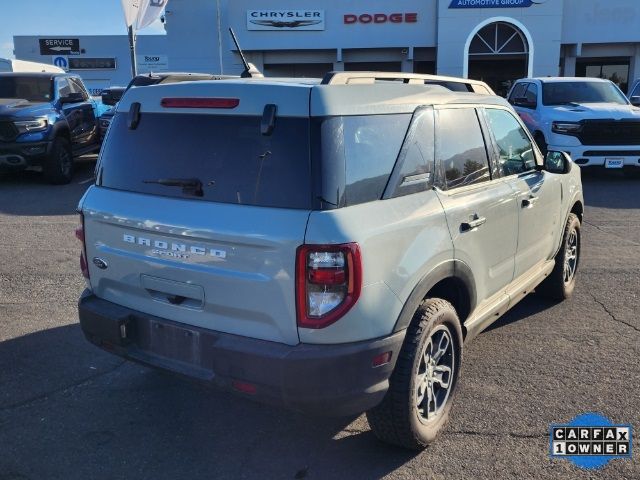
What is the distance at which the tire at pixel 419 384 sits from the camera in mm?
2900

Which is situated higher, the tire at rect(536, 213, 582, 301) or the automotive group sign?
the automotive group sign

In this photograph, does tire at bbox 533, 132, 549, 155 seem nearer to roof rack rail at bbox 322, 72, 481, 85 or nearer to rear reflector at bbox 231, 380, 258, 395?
roof rack rail at bbox 322, 72, 481, 85

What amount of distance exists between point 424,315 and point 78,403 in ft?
7.09

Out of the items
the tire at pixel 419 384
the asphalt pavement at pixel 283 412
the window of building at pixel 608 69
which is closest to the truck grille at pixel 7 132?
the asphalt pavement at pixel 283 412

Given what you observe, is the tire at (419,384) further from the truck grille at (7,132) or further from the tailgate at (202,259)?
the truck grille at (7,132)

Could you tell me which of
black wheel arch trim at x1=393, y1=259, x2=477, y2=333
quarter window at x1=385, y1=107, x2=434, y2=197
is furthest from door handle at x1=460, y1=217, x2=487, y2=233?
quarter window at x1=385, y1=107, x2=434, y2=197

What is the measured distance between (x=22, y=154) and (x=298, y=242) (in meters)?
9.62

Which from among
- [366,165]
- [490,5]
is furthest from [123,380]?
[490,5]

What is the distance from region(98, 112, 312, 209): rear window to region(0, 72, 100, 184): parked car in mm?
8340

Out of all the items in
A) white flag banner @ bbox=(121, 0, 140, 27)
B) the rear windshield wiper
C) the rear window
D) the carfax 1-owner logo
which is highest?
white flag banner @ bbox=(121, 0, 140, 27)

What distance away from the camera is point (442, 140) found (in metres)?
3.37

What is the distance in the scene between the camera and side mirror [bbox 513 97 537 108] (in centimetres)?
1246

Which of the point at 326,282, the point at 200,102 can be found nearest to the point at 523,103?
the point at 200,102

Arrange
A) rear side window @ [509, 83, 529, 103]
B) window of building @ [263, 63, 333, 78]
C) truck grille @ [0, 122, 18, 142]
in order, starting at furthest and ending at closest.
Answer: window of building @ [263, 63, 333, 78] < rear side window @ [509, 83, 529, 103] < truck grille @ [0, 122, 18, 142]
